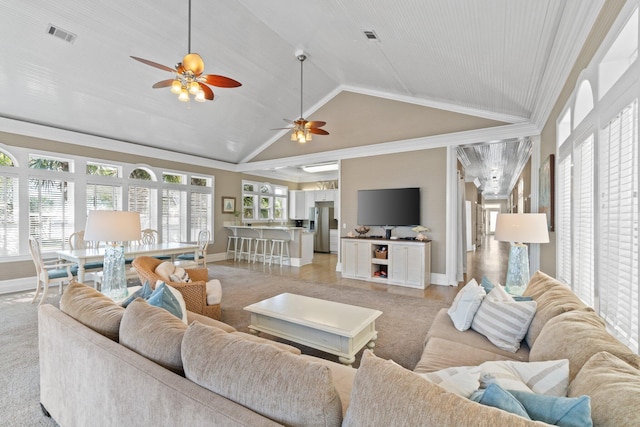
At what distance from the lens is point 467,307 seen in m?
2.24

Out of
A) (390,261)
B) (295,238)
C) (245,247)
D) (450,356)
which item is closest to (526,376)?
(450,356)

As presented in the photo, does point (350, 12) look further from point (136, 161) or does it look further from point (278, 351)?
point (136, 161)

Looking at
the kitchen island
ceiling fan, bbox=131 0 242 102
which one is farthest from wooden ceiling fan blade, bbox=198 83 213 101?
the kitchen island

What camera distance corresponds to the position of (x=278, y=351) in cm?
102

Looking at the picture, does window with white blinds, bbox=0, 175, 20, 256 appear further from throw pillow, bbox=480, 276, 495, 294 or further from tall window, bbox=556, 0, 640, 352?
tall window, bbox=556, 0, 640, 352

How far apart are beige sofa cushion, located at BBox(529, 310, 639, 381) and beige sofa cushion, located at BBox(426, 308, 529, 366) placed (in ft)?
0.97

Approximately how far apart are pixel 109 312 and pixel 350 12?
3410 mm

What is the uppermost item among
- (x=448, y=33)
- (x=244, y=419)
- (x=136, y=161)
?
(x=448, y=33)

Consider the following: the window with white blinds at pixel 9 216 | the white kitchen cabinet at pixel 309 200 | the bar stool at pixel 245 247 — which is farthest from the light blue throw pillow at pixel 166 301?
the white kitchen cabinet at pixel 309 200

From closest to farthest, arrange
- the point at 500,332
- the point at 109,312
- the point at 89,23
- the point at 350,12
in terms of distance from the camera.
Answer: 1. the point at 109,312
2. the point at 500,332
3. the point at 350,12
4. the point at 89,23

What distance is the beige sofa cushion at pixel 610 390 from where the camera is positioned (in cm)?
76

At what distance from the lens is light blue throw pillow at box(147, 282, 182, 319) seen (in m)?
1.87

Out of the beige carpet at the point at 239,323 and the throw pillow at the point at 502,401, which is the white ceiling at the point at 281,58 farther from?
the beige carpet at the point at 239,323

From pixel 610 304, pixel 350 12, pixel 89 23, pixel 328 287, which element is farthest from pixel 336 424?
pixel 89 23
